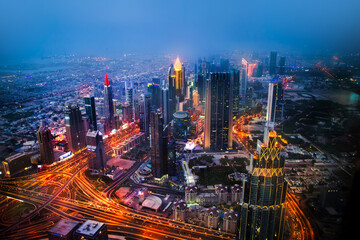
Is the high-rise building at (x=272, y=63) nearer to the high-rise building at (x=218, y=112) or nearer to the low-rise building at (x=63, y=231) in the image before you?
the high-rise building at (x=218, y=112)

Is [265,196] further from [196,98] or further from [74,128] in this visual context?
[196,98]

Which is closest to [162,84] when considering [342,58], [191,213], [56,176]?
[56,176]

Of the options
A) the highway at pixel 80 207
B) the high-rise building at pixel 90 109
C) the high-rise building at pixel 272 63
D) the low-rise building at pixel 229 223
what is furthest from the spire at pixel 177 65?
the low-rise building at pixel 229 223

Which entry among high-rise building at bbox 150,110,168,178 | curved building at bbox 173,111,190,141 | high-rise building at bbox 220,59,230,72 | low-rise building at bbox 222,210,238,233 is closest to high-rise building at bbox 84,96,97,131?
curved building at bbox 173,111,190,141

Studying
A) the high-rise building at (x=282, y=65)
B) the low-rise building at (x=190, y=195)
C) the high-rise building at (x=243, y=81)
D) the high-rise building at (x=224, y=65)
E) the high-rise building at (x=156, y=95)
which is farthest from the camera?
the high-rise building at (x=156, y=95)

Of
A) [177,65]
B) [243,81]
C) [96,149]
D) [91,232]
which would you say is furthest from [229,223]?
[177,65]

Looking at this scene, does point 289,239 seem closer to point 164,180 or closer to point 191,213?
point 191,213

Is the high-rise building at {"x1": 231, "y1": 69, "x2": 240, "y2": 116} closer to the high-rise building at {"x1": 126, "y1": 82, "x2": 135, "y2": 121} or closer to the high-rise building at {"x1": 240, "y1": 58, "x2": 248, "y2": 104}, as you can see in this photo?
the high-rise building at {"x1": 240, "y1": 58, "x2": 248, "y2": 104}
